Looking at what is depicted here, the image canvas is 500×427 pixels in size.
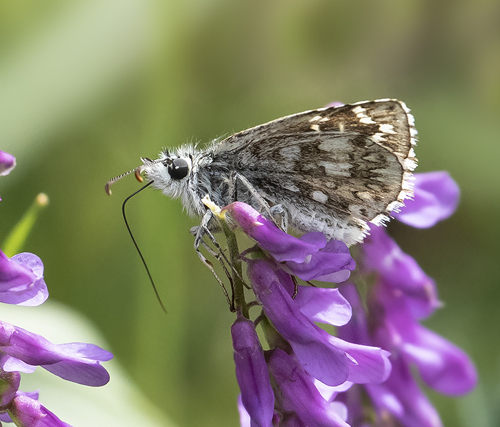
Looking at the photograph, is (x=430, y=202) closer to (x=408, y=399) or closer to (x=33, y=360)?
(x=408, y=399)

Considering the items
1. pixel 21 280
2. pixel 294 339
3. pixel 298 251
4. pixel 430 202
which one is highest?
pixel 21 280

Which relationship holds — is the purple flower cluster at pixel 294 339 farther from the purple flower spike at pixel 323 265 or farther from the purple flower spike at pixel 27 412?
the purple flower spike at pixel 27 412

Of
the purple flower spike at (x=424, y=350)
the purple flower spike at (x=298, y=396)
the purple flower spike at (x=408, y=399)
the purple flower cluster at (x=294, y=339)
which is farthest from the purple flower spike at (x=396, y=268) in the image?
the purple flower spike at (x=298, y=396)

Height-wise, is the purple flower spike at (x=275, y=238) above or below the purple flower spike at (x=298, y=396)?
above

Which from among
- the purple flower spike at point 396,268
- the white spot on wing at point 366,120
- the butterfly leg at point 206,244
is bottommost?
the purple flower spike at point 396,268

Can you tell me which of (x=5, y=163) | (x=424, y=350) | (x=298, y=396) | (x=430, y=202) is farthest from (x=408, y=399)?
(x=5, y=163)

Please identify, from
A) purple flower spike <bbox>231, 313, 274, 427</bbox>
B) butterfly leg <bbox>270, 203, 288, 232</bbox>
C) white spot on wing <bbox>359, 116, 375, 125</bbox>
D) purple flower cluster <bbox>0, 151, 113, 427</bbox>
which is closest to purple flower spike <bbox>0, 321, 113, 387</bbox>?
purple flower cluster <bbox>0, 151, 113, 427</bbox>

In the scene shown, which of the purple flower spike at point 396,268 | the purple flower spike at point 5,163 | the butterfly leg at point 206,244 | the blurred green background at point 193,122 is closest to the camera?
the purple flower spike at point 5,163
